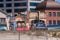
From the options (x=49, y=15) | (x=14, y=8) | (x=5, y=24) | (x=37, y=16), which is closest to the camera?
(x=5, y=24)

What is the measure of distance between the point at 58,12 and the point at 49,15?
2.96 metres

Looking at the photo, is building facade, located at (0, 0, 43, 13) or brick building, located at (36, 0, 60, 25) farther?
building facade, located at (0, 0, 43, 13)

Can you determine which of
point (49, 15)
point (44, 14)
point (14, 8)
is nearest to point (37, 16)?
point (44, 14)

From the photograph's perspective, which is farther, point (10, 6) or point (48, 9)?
point (10, 6)

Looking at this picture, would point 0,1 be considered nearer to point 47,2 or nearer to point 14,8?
point 14,8

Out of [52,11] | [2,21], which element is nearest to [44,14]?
[52,11]

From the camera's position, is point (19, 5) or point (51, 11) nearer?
point (51, 11)

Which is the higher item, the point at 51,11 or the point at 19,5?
the point at 19,5

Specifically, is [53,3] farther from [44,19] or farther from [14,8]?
[14,8]

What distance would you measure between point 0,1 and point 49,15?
139ft

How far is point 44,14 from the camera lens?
6531 centimetres

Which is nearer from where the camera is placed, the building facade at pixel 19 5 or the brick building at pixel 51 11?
the brick building at pixel 51 11

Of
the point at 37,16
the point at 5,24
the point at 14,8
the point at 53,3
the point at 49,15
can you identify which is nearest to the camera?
the point at 5,24

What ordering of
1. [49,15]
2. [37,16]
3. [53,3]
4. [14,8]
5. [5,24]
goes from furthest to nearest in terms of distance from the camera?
[14,8]
[53,3]
[49,15]
[37,16]
[5,24]
